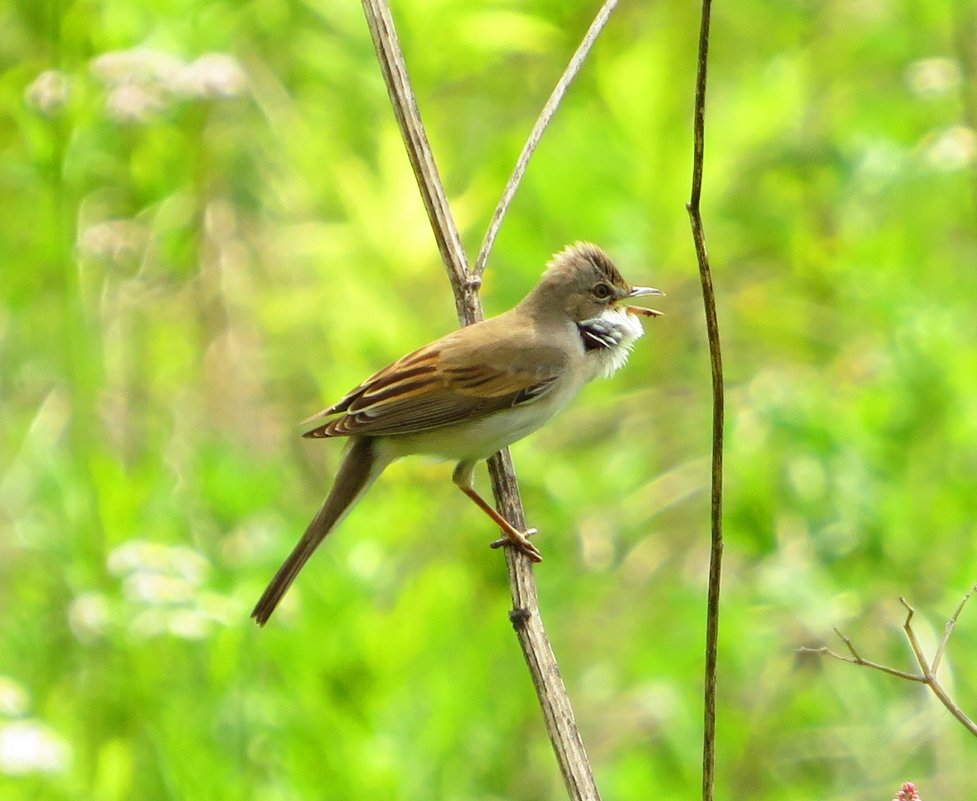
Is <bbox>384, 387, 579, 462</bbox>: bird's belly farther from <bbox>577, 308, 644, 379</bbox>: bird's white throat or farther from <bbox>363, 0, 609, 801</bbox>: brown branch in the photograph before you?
<bbox>577, 308, 644, 379</bbox>: bird's white throat

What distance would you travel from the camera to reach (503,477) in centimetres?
359

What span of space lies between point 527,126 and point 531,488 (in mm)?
1765

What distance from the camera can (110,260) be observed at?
459 centimetres

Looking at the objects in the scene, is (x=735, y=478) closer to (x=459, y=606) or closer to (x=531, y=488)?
(x=531, y=488)

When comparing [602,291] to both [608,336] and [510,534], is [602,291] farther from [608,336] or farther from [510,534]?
[510,534]

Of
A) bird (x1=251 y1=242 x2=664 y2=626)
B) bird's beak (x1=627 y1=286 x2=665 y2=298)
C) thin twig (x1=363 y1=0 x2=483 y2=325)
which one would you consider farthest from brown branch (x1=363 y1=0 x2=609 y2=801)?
bird's beak (x1=627 y1=286 x2=665 y2=298)

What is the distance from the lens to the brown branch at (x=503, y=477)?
8.00 ft

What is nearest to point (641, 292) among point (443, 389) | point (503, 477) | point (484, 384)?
point (484, 384)

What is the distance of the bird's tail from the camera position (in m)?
3.39

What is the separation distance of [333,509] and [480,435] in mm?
473

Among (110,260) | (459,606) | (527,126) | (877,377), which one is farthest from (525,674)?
(527,126)

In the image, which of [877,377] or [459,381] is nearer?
[459,381]

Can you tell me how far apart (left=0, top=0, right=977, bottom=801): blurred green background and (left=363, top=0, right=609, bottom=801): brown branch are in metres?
0.64

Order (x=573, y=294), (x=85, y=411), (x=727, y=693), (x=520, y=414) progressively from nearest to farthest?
(x=85, y=411), (x=520, y=414), (x=573, y=294), (x=727, y=693)
